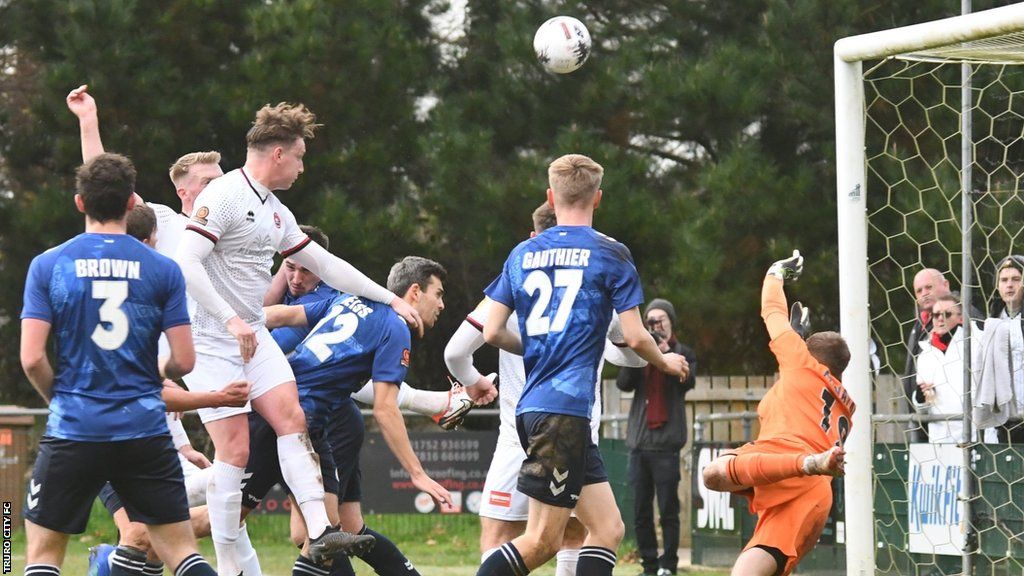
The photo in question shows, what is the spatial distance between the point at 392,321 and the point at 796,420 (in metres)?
1.99

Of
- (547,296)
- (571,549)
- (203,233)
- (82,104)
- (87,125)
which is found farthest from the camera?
(82,104)

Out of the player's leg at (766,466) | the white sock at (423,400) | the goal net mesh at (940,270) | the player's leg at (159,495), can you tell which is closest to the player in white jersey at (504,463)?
the player's leg at (766,466)

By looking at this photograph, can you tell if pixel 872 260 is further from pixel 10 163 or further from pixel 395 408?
pixel 10 163

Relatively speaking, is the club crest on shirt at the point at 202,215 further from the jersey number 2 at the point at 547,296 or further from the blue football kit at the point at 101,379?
the jersey number 2 at the point at 547,296

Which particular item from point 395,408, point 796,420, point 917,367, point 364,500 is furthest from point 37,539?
point 364,500

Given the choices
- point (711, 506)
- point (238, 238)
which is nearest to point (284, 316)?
point (238, 238)

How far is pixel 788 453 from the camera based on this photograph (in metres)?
6.62

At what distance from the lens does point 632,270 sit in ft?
21.0

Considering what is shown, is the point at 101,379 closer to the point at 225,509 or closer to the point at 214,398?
the point at 214,398

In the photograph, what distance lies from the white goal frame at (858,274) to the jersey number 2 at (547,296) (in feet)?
7.93

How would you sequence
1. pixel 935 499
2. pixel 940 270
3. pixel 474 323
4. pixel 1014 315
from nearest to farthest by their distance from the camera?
pixel 474 323 → pixel 1014 315 → pixel 935 499 → pixel 940 270

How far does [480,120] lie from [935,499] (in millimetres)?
8277

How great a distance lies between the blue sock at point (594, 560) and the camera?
266 inches

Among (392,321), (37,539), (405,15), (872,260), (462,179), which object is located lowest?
(37,539)
